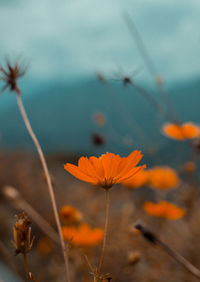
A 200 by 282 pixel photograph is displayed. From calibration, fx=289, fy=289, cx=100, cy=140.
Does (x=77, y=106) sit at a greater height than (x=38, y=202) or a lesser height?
greater

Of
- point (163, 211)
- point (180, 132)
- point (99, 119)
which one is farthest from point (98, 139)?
point (163, 211)

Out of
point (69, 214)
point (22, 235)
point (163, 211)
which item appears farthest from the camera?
point (163, 211)

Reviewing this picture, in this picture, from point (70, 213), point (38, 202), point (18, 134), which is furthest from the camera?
point (18, 134)

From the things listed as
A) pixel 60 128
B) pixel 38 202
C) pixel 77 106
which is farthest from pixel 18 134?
pixel 38 202

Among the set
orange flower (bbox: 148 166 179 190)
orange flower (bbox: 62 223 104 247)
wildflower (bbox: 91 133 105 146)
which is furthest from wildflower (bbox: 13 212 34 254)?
wildflower (bbox: 91 133 105 146)

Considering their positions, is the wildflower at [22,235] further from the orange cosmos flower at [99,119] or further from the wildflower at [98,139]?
the orange cosmos flower at [99,119]

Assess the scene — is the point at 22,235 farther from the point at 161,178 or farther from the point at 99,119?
the point at 99,119

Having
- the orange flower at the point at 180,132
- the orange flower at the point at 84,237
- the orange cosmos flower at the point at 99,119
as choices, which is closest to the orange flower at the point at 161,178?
the orange flower at the point at 180,132

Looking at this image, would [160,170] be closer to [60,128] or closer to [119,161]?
[119,161]

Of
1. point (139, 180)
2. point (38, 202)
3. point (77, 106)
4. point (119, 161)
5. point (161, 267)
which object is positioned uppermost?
point (77, 106)
